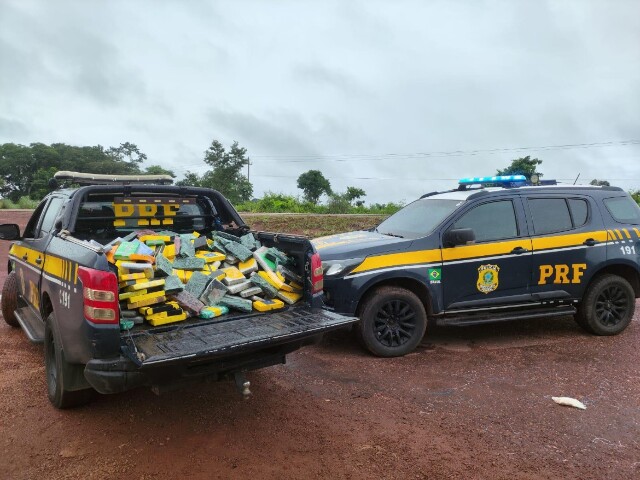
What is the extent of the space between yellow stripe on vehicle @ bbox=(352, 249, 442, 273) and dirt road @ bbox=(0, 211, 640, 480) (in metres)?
0.95

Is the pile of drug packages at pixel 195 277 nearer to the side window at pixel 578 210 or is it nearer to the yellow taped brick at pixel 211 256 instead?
the yellow taped brick at pixel 211 256

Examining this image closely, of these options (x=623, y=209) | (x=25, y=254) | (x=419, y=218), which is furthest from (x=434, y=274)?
(x=25, y=254)

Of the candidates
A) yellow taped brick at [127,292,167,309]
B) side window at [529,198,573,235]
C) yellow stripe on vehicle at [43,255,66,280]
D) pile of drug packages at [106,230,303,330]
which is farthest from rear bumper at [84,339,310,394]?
side window at [529,198,573,235]

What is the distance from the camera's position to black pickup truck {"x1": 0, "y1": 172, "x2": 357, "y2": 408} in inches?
121

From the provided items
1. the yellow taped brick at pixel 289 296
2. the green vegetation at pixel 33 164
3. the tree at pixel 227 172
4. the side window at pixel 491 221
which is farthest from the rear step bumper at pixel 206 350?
the green vegetation at pixel 33 164

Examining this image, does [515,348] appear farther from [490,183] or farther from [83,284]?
[83,284]

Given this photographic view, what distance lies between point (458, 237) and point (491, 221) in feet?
2.25

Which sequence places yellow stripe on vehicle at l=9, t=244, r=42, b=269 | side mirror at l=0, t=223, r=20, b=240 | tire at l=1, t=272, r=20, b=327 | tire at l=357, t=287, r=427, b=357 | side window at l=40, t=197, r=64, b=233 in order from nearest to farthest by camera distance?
yellow stripe on vehicle at l=9, t=244, r=42, b=269 < side window at l=40, t=197, r=64, b=233 < side mirror at l=0, t=223, r=20, b=240 < tire at l=357, t=287, r=427, b=357 < tire at l=1, t=272, r=20, b=327

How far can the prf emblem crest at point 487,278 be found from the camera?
18.3 feet

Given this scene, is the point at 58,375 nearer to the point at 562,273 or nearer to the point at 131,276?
the point at 131,276

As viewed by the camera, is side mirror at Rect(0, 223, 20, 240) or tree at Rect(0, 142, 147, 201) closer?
side mirror at Rect(0, 223, 20, 240)

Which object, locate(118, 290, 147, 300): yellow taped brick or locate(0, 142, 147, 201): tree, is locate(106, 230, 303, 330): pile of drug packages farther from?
locate(0, 142, 147, 201): tree

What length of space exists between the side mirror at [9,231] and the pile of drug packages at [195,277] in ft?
4.70

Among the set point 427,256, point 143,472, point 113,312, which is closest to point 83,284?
point 113,312
